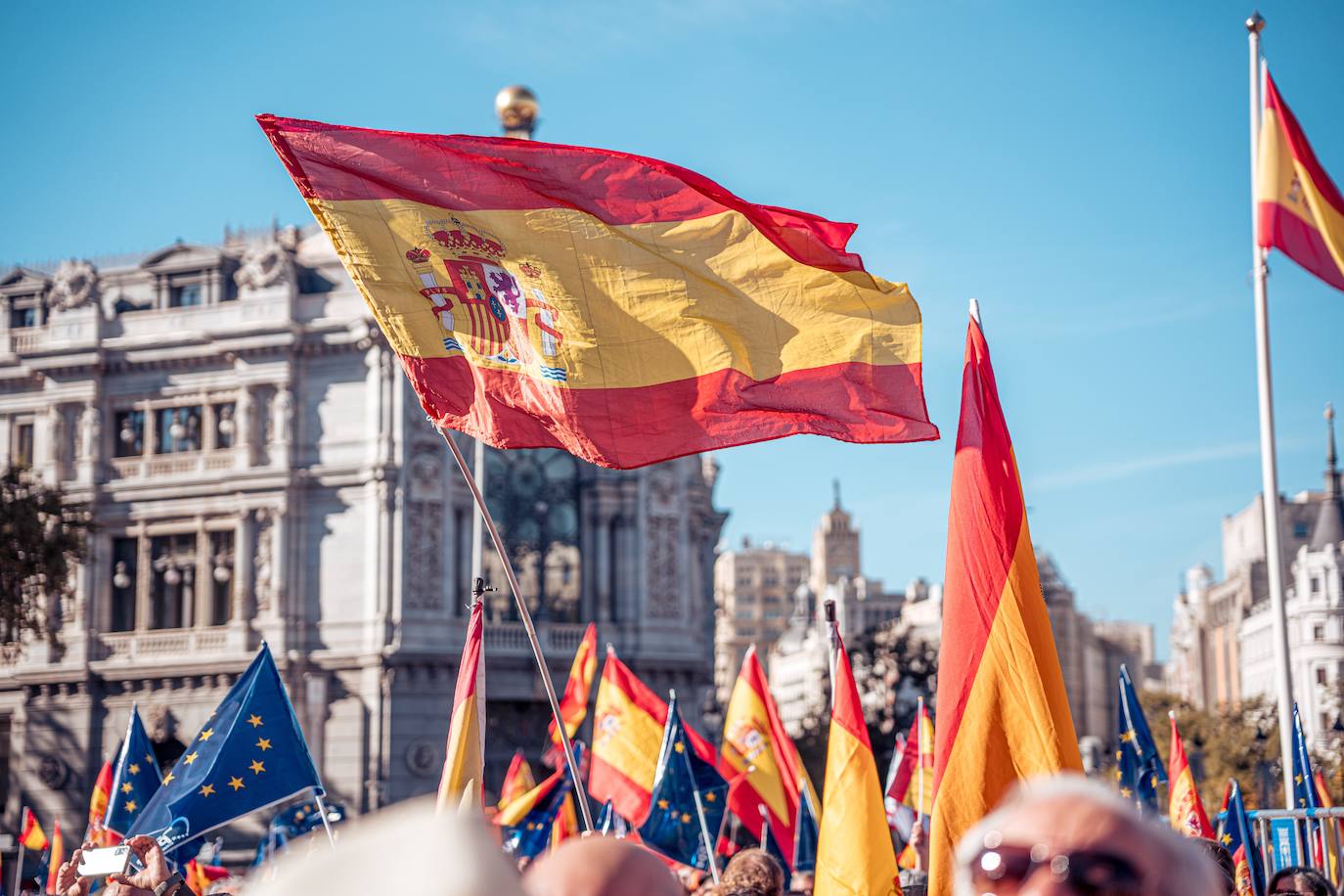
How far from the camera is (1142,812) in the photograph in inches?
102

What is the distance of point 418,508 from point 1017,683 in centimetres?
3424

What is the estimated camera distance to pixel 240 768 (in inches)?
490

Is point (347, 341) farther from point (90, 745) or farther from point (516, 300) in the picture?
point (516, 300)

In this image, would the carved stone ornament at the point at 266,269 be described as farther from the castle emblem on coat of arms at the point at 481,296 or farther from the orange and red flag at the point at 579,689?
the castle emblem on coat of arms at the point at 481,296

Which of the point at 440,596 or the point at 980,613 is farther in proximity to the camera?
the point at 440,596

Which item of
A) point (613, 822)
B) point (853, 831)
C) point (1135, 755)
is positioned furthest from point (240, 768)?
point (1135, 755)

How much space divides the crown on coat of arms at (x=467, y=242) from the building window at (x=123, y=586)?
3405 cm

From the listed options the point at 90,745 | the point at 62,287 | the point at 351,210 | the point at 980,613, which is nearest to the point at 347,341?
the point at 62,287

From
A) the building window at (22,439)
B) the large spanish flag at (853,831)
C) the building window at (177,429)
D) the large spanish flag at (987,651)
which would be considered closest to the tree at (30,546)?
the building window at (177,429)

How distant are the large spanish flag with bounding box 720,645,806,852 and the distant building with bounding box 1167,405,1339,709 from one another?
244 feet

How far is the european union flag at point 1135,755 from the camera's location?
17781 mm

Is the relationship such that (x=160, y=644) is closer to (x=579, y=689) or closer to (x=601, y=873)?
(x=579, y=689)

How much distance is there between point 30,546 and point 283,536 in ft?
20.2

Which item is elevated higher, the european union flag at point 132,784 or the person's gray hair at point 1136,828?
the person's gray hair at point 1136,828
